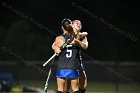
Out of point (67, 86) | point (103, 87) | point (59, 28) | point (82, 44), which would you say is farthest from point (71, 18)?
point (82, 44)

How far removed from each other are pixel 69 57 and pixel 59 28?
2069cm

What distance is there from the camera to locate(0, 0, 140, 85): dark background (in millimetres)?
30297

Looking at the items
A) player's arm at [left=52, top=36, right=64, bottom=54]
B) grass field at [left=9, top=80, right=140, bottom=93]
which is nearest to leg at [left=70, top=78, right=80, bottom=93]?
player's arm at [left=52, top=36, right=64, bottom=54]

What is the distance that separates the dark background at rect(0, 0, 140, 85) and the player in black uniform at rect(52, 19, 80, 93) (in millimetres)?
17262

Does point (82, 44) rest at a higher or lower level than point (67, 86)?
higher

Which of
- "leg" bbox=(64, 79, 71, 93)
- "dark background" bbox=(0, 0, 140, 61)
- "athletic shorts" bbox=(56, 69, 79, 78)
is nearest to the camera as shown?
"athletic shorts" bbox=(56, 69, 79, 78)

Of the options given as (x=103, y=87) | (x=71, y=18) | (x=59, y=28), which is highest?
(x=71, y=18)

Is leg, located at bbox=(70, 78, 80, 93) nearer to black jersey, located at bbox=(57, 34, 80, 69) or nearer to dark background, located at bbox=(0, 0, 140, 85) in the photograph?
black jersey, located at bbox=(57, 34, 80, 69)

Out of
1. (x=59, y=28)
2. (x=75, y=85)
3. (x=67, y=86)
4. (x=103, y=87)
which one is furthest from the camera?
(x=59, y=28)

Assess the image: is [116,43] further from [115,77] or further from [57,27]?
[115,77]

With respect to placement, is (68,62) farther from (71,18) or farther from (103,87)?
(71,18)

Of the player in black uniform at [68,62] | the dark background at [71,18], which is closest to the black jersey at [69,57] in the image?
the player in black uniform at [68,62]

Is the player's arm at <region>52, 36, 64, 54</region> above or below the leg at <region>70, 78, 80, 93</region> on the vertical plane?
above

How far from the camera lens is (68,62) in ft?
37.1
